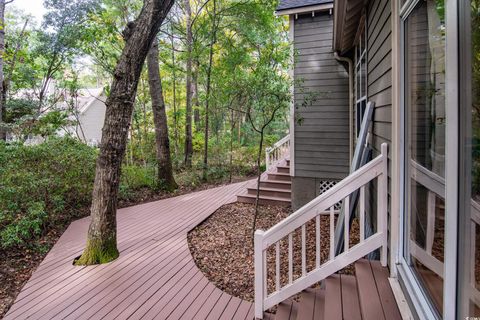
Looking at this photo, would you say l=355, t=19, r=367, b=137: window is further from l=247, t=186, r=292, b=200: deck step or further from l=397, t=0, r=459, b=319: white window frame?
l=397, t=0, r=459, b=319: white window frame

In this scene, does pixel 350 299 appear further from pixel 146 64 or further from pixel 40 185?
pixel 146 64

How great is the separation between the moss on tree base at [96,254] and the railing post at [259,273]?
250cm

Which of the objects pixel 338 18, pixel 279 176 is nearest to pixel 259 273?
pixel 338 18

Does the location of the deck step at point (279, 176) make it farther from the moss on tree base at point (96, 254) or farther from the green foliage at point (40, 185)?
the moss on tree base at point (96, 254)

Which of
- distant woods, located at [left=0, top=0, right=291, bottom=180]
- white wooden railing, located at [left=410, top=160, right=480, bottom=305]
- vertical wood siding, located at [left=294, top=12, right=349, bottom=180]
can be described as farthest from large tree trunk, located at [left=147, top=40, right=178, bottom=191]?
white wooden railing, located at [left=410, top=160, right=480, bottom=305]

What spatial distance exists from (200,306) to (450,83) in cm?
287

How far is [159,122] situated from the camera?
8414mm

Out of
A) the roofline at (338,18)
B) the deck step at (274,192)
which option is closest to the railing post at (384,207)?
the roofline at (338,18)

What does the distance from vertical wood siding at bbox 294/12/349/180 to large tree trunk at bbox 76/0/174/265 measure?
139 inches

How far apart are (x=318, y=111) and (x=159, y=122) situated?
4.50 metres

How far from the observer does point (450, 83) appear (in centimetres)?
117

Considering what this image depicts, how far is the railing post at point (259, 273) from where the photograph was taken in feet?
8.23

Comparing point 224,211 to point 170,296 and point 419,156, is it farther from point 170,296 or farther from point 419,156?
point 419,156

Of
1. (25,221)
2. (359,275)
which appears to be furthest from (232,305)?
(25,221)
